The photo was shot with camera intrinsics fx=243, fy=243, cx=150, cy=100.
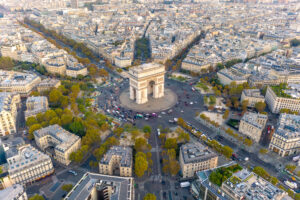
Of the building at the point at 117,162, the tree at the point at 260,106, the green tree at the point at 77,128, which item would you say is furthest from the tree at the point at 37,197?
the tree at the point at 260,106

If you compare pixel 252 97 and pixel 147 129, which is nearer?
pixel 147 129

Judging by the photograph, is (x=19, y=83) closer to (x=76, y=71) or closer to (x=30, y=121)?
(x=76, y=71)

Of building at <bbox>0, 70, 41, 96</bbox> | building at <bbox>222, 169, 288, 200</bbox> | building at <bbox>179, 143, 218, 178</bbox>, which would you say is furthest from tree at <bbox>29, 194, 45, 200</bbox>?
building at <bbox>0, 70, 41, 96</bbox>

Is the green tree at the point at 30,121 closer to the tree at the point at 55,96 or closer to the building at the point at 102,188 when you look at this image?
the tree at the point at 55,96

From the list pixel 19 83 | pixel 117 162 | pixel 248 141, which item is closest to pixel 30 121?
pixel 19 83

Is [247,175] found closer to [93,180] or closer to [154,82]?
[93,180]

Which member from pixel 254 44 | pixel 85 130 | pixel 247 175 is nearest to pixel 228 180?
pixel 247 175
